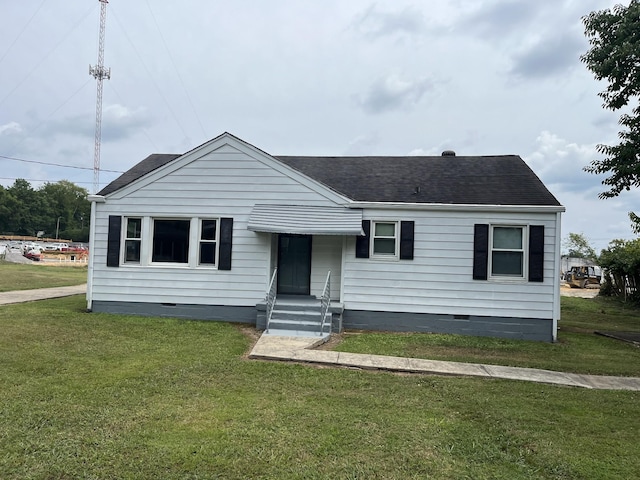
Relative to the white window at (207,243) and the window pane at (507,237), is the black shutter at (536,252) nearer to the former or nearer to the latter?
the window pane at (507,237)

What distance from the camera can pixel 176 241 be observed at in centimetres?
1051

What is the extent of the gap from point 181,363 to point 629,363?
7.58m

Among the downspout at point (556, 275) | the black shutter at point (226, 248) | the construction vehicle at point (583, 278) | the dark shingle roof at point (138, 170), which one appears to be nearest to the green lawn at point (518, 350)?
the downspout at point (556, 275)

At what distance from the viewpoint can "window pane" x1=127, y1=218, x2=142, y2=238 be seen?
10570 millimetres

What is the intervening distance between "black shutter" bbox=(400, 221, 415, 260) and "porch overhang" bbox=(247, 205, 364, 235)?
1105 millimetres

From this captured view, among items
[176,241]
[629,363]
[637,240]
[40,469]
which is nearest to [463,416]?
[40,469]

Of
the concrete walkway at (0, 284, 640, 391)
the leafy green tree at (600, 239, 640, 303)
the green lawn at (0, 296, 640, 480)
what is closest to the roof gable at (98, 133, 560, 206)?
the concrete walkway at (0, 284, 640, 391)

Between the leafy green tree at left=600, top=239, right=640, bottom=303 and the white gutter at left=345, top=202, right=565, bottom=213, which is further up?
the white gutter at left=345, top=202, right=565, bottom=213

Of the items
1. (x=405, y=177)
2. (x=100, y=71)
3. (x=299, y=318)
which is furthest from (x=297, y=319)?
(x=100, y=71)

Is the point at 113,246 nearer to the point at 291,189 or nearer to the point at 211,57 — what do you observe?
the point at 291,189

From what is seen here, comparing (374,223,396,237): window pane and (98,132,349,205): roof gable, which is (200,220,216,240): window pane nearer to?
(98,132,349,205): roof gable

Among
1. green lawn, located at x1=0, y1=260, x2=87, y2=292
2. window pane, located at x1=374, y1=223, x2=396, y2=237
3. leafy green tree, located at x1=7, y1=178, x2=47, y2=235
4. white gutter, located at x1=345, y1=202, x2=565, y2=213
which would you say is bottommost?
green lawn, located at x1=0, y1=260, x2=87, y2=292

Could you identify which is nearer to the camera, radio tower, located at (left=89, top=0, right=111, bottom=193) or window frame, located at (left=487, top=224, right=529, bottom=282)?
window frame, located at (left=487, top=224, right=529, bottom=282)

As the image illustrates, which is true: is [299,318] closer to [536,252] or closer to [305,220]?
[305,220]
